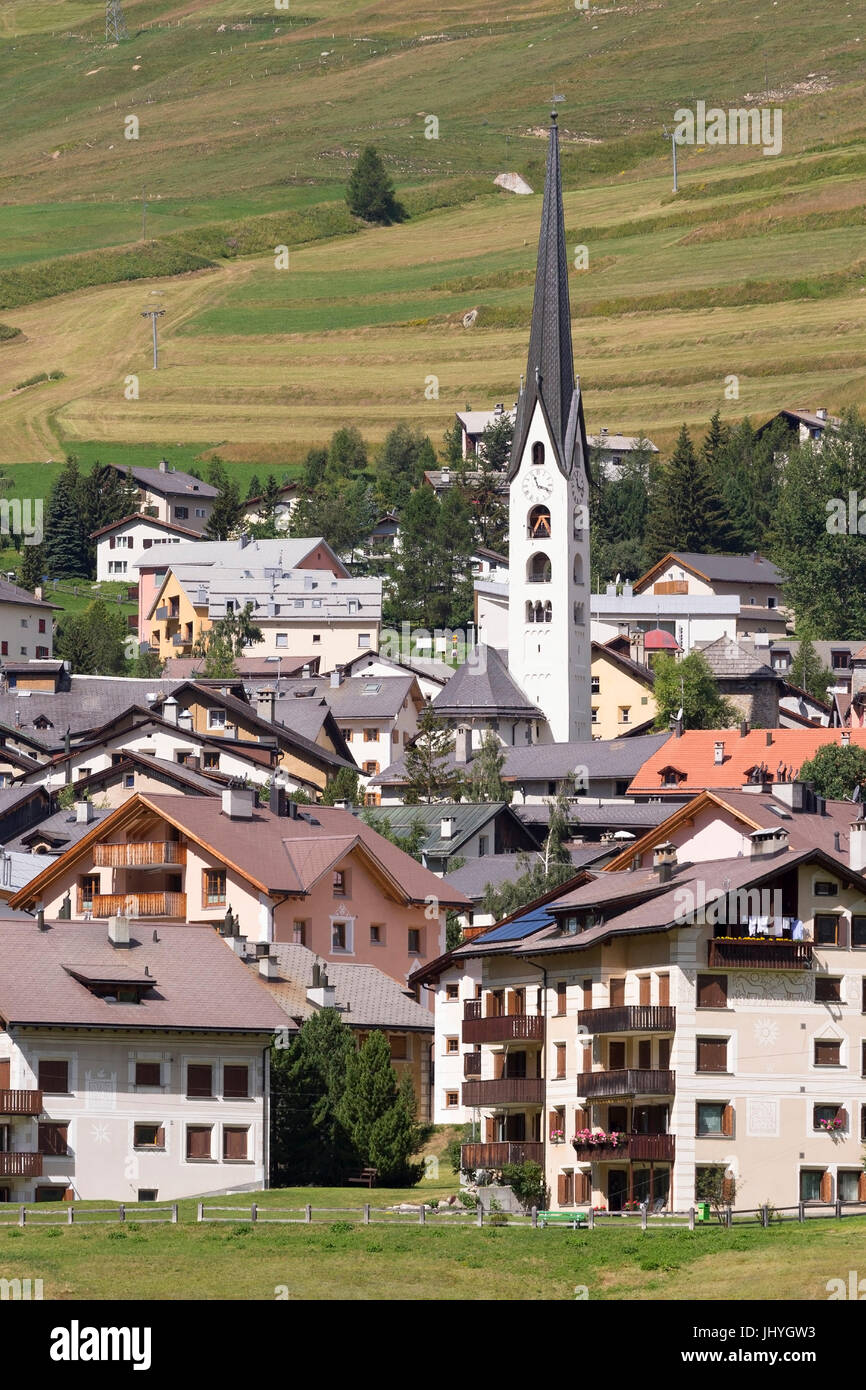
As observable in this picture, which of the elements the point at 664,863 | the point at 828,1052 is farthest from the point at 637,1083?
the point at 664,863

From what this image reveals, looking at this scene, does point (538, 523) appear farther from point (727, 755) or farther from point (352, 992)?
point (352, 992)

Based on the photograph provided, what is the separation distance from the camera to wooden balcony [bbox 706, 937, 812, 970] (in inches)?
2514

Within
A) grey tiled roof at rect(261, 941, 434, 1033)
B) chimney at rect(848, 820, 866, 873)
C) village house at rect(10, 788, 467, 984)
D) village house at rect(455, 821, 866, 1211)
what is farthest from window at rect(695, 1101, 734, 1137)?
village house at rect(10, 788, 467, 984)

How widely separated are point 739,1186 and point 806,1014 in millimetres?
4426

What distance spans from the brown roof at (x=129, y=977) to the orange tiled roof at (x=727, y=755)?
179 feet

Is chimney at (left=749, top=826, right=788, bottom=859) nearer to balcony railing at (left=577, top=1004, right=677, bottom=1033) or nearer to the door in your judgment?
balcony railing at (left=577, top=1004, right=677, bottom=1033)

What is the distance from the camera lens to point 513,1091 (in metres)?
68.7

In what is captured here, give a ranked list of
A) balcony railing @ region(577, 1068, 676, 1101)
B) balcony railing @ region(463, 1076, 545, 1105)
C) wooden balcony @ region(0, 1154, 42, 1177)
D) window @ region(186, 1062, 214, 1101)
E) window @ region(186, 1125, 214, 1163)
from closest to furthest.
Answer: balcony railing @ region(577, 1068, 676, 1101) < wooden balcony @ region(0, 1154, 42, 1177) < window @ region(186, 1125, 214, 1163) < window @ region(186, 1062, 214, 1101) < balcony railing @ region(463, 1076, 545, 1105)

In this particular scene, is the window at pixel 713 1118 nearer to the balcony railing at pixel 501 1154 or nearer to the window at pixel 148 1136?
the balcony railing at pixel 501 1154

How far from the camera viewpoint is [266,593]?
18575cm

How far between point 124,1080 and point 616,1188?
11.4 metres

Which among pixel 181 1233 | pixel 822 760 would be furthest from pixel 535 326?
pixel 181 1233

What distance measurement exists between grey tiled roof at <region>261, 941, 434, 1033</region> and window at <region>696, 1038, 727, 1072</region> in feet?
42.6

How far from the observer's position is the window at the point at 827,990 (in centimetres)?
6519
